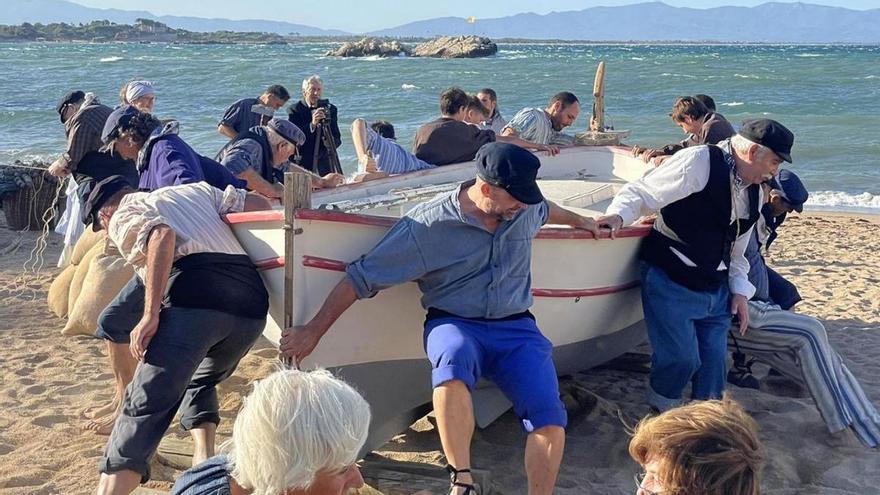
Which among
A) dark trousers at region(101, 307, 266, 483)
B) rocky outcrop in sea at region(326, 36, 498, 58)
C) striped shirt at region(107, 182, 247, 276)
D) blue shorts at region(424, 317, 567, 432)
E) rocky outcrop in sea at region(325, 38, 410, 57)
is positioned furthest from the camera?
rocky outcrop in sea at region(326, 36, 498, 58)

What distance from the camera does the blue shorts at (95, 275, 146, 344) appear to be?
13.6ft

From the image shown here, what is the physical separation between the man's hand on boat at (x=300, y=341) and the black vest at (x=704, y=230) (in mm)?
1885

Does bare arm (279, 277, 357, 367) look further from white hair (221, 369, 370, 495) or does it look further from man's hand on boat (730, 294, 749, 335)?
man's hand on boat (730, 294, 749, 335)

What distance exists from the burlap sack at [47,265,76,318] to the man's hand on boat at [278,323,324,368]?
142 inches

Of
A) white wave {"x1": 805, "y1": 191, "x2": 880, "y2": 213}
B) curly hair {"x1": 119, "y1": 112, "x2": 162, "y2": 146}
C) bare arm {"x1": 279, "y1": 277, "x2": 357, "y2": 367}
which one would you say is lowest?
white wave {"x1": 805, "y1": 191, "x2": 880, "y2": 213}

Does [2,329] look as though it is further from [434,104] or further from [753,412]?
[434,104]

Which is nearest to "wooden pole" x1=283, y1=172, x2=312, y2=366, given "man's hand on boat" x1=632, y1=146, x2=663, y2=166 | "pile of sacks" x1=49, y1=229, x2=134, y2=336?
"pile of sacks" x1=49, y1=229, x2=134, y2=336

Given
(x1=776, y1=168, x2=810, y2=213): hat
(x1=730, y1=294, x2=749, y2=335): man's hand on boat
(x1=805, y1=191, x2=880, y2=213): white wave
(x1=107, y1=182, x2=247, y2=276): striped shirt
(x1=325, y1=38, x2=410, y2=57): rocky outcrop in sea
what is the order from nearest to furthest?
(x1=107, y1=182, x2=247, y2=276): striped shirt → (x1=730, y1=294, x2=749, y2=335): man's hand on boat → (x1=776, y1=168, x2=810, y2=213): hat → (x1=805, y1=191, x2=880, y2=213): white wave → (x1=325, y1=38, x2=410, y2=57): rocky outcrop in sea

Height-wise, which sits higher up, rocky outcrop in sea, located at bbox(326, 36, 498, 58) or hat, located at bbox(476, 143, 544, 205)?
hat, located at bbox(476, 143, 544, 205)

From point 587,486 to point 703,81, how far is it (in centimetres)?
3979

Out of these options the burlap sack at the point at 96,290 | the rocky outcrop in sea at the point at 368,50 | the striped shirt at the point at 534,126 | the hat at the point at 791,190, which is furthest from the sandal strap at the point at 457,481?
the rocky outcrop in sea at the point at 368,50

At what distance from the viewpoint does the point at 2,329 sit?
259 inches

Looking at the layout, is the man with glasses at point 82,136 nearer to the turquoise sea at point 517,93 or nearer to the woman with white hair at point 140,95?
the woman with white hair at point 140,95

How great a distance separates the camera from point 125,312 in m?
4.17
